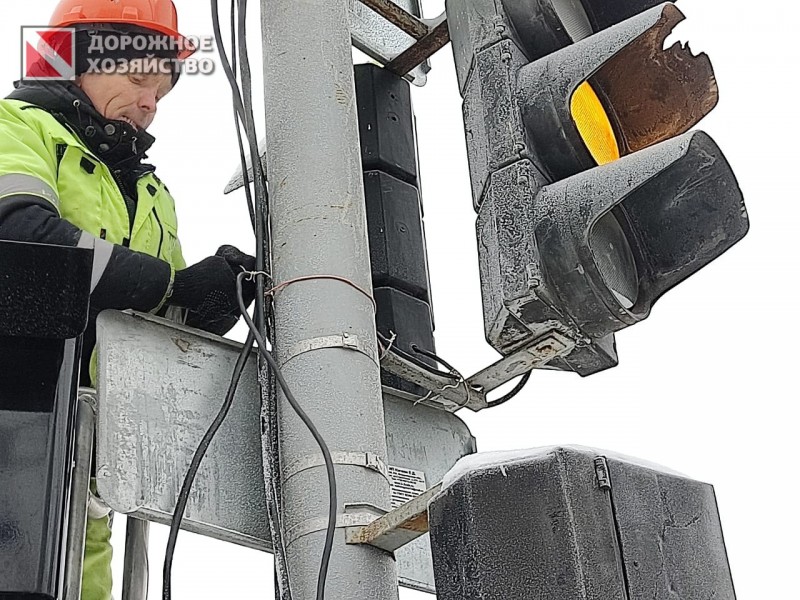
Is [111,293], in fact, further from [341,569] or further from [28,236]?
[341,569]

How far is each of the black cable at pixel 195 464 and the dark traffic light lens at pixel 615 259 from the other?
0.78 m

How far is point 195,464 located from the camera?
2578mm

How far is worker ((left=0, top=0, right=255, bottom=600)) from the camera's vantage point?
2.88 meters

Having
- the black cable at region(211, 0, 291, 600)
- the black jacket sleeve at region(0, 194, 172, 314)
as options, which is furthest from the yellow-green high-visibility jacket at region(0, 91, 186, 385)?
the black cable at region(211, 0, 291, 600)

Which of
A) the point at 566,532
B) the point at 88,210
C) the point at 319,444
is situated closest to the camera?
the point at 566,532

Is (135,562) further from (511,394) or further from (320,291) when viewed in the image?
(511,394)

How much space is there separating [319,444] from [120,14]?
1.66m

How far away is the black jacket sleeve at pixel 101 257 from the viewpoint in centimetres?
283

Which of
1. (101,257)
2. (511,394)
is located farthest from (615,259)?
(101,257)

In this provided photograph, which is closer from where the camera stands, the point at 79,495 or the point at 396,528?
the point at 396,528

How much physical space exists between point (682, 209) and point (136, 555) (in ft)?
5.01

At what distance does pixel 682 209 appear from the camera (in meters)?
2.72

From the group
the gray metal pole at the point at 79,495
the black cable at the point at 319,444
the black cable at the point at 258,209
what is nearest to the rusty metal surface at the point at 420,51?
the black cable at the point at 258,209

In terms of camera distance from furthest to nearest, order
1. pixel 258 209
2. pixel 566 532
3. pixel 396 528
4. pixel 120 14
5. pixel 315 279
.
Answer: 1. pixel 120 14
2. pixel 258 209
3. pixel 315 279
4. pixel 396 528
5. pixel 566 532
